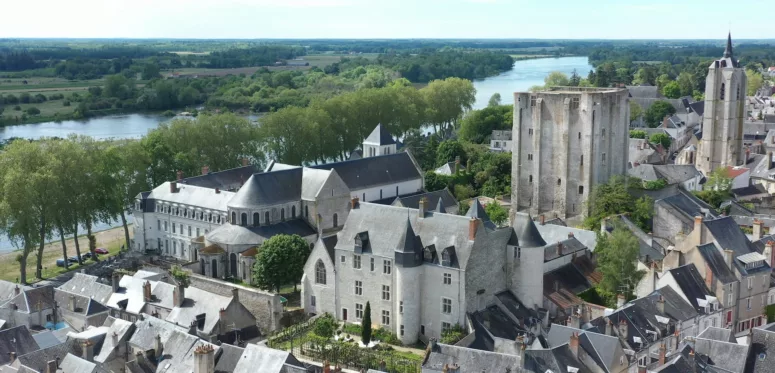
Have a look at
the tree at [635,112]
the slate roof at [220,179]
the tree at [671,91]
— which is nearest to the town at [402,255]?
the slate roof at [220,179]

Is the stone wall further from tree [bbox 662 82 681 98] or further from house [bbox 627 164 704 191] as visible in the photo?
tree [bbox 662 82 681 98]

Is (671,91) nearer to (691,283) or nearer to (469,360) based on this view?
(691,283)

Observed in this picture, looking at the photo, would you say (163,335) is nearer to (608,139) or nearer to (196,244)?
(196,244)

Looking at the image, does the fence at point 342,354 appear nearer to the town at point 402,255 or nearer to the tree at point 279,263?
the town at point 402,255

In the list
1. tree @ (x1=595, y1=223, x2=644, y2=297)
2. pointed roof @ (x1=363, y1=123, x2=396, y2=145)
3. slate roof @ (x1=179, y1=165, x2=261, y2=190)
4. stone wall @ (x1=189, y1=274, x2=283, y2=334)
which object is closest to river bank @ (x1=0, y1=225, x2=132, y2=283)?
slate roof @ (x1=179, y1=165, x2=261, y2=190)

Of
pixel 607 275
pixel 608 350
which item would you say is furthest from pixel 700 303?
pixel 608 350
